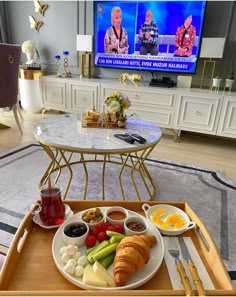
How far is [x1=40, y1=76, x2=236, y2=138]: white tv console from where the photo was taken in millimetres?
2695

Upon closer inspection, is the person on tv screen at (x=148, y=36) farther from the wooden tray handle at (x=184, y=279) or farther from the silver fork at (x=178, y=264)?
the wooden tray handle at (x=184, y=279)

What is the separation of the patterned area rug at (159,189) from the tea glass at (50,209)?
0.62 metres

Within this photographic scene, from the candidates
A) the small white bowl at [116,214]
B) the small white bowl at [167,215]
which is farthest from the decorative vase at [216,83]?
the small white bowl at [116,214]

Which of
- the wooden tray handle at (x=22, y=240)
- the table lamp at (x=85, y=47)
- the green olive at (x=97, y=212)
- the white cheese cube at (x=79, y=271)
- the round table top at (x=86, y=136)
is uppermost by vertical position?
the table lamp at (x=85, y=47)

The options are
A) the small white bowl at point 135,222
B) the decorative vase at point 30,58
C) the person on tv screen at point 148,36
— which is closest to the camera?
the small white bowl at point 135,222

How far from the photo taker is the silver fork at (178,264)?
574 mm

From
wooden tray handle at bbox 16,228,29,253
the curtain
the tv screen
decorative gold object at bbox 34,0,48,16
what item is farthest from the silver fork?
the curtain

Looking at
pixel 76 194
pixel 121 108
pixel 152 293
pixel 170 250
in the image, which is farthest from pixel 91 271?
pixel 121 108

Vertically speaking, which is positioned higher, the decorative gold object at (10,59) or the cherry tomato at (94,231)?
the decorative gold object at (10,59)

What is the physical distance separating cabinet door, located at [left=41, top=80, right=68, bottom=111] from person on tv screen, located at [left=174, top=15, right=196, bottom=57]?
168 centimetres

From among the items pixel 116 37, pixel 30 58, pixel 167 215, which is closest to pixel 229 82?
pixel 116 37

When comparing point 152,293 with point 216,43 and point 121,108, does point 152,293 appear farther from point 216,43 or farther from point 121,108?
point 216,43

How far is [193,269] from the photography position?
0.64m

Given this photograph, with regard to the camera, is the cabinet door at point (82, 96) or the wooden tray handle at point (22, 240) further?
the cabinet door at point (82, 96)
